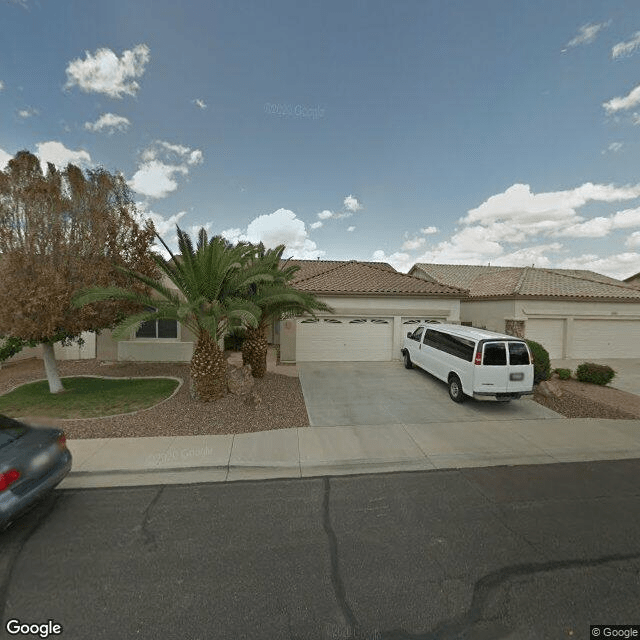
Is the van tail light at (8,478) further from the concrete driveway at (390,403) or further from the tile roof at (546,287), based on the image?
the tile roof at (546,287)

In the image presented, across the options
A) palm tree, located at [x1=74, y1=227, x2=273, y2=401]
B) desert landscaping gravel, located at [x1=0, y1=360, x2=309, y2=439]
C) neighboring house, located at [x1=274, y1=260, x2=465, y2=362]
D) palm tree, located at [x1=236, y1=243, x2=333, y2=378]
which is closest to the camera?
desert landscaping gravel, located at [x1=0, y1=360, x2=309, y2=439]

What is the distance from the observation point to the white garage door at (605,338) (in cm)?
1521

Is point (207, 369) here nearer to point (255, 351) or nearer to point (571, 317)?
point (255, 351)

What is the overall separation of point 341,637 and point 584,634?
202 cm

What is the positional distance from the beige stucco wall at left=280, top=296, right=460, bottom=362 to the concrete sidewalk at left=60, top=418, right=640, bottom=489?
23.2 ft

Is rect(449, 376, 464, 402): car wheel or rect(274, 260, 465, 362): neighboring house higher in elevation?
rect(274, 260, 465, 362): neighboring house

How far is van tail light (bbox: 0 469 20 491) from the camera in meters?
3.41

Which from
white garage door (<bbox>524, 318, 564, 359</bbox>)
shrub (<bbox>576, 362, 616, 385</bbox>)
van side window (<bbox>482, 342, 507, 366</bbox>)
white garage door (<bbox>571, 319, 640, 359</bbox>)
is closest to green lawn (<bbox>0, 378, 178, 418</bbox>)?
van side window (<bbox>482, 342, 507, 366</bbox>)

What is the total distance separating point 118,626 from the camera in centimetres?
261

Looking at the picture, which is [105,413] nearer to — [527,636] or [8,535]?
[8,535]

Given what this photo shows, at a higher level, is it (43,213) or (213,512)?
(43,213)

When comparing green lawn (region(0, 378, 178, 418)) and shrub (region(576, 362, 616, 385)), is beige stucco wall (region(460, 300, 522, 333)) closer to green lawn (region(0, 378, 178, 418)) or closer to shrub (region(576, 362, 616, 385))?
shrub (region(576, 362, 616, 385))

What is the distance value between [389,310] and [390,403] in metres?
6.30

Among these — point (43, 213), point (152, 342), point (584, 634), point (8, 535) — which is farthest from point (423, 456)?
point (152, 342)
